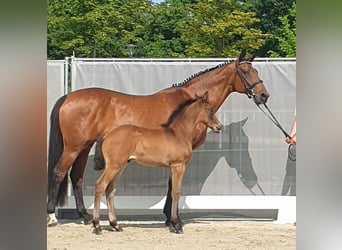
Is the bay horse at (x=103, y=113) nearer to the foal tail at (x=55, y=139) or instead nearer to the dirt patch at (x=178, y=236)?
the foal tail at (x=55, y=139)

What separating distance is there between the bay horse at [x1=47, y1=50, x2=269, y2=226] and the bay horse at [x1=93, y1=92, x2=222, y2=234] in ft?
0.85

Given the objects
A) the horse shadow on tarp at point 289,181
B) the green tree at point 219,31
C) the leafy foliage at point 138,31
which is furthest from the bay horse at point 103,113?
the green tree at point 219,31

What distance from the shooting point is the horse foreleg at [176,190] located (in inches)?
211

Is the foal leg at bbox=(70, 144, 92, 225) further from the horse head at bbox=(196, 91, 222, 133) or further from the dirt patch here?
the horse head at bbox=(196, 91, 222, 133)

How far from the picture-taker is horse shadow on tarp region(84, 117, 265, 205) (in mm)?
6418

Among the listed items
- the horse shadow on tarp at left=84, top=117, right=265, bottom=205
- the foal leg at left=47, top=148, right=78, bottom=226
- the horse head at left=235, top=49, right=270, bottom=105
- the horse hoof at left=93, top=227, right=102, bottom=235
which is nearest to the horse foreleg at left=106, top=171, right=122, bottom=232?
the horse hoof at left=93, top=227, right=102, bottom=235

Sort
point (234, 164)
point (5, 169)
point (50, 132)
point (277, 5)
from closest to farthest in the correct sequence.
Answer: point (5, 169) < point (50, 132) < point (234, 164) < point (277, 5)

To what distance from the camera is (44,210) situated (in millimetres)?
1379

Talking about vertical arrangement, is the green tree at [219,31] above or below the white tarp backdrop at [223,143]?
above

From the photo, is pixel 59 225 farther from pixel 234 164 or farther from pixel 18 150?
pixel 18 150

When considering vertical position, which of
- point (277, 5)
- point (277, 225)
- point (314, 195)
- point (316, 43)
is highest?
point (277, 5)

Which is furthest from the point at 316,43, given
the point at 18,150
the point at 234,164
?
the point at 234,164

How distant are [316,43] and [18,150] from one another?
2.18 ft

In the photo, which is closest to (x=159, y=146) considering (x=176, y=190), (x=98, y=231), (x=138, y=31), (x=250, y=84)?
(x=176, y=190)
